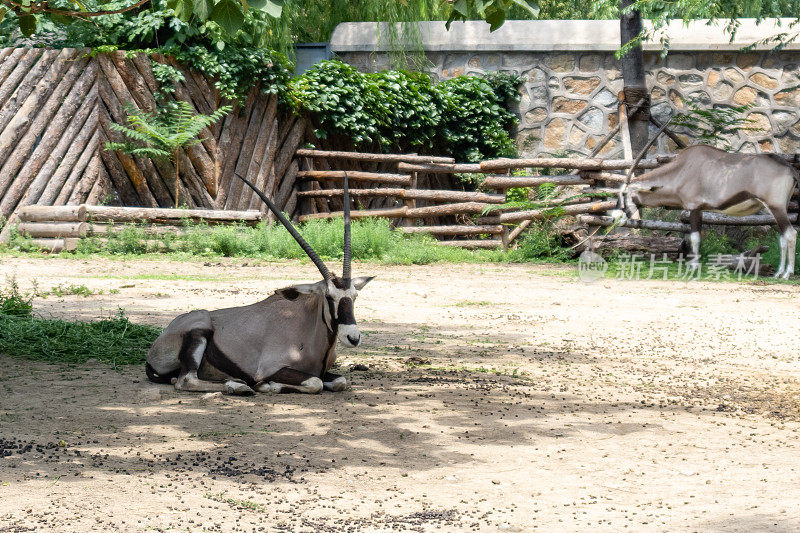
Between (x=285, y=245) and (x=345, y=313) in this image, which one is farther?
(x=285, y=245)

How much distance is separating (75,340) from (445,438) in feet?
10.7

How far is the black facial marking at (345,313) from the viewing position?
5.20 m

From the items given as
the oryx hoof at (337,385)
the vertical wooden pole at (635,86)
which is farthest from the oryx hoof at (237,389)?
the vertical wooden pole at (635,86)

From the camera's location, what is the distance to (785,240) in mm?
12172

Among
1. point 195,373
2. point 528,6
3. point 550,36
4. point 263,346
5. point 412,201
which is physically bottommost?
point 195,373

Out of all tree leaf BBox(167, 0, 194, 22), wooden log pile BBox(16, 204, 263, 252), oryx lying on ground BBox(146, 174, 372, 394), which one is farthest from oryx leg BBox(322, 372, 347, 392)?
wooden log pile BBox(16, 204, 263, 252)

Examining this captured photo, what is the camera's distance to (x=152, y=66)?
1327 centimetres

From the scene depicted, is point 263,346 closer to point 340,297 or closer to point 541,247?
point 340,297

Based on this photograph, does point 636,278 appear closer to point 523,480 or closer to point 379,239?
point 379,239

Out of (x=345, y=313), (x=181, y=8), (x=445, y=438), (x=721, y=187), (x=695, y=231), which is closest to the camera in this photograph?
(x=445, y=438)

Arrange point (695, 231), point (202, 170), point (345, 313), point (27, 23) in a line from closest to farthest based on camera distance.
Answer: point (345, 313) → point (27, 23) → point (695, 231) → point (202, 170)

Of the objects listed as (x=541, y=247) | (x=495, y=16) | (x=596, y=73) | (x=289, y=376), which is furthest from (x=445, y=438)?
(x=596, y=73)

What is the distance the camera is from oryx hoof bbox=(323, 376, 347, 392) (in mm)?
5434

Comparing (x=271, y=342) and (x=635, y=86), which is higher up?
(x=635, y=86)
